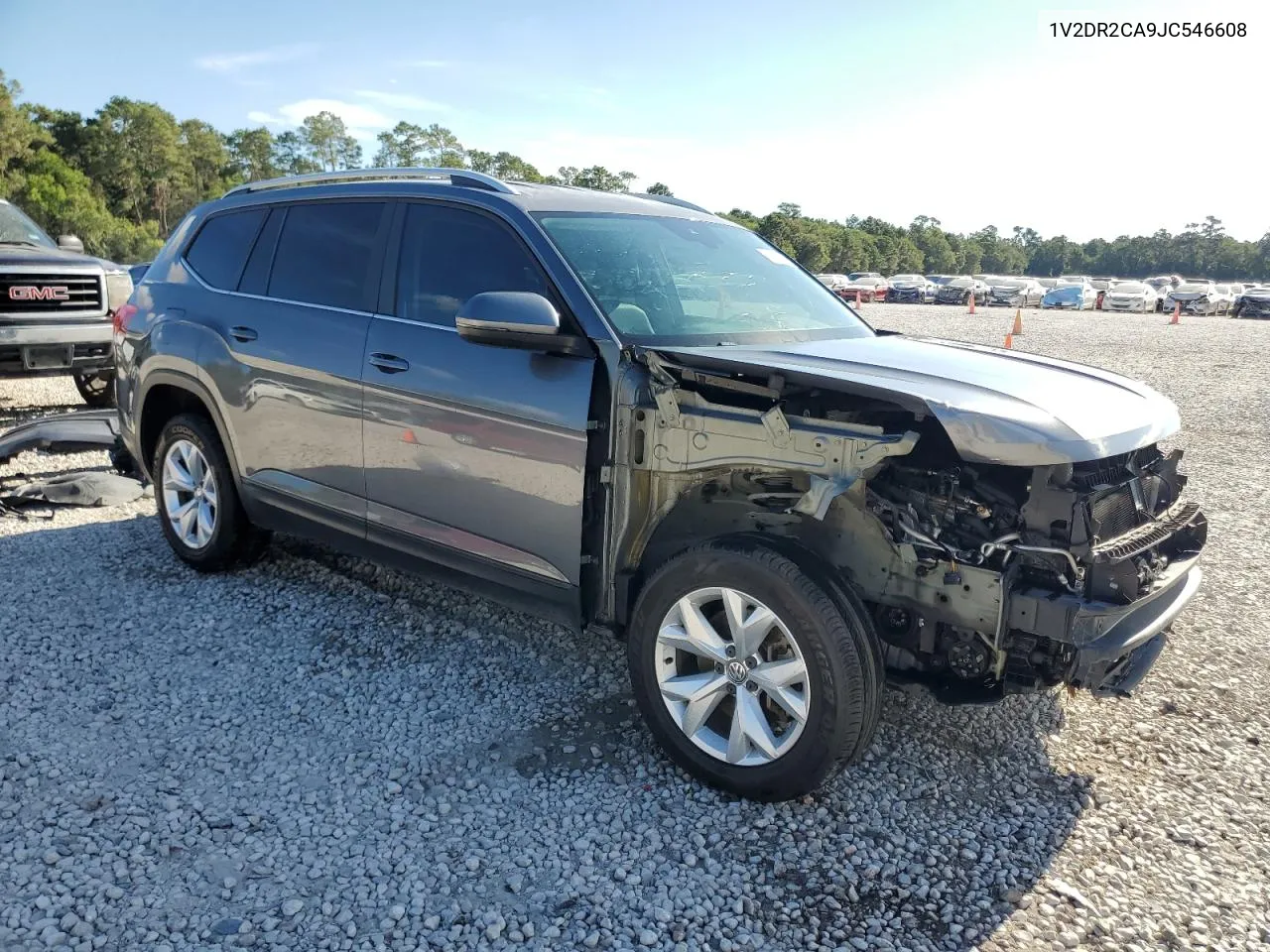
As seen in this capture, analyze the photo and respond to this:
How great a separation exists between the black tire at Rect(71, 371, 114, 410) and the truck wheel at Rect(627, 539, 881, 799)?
8.31 metres

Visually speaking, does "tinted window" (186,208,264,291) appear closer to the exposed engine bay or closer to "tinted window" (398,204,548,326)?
"tinted window" (398,204,548,326)

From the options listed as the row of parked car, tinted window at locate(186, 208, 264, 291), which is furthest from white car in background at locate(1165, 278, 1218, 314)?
tinted window at locate(186, 208, 264, 291)

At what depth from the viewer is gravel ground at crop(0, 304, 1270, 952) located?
258 cm

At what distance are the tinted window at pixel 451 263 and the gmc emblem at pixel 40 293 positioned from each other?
6275 mm

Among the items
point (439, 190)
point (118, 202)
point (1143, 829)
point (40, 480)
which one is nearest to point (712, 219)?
point (439, 190)

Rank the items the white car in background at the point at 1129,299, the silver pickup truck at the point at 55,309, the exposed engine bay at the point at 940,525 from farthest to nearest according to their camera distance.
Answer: the white car in background at the point at 1129,299 → the silver pickup truck at the point at 55,309 → the exposed engine bay at the point at 940,525

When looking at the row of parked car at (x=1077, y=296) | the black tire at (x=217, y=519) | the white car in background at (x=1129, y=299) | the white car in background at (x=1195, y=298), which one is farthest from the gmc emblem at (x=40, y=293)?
the white car in background at (x=1195, y=298)

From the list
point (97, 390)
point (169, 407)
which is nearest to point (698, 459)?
point (169, 407)

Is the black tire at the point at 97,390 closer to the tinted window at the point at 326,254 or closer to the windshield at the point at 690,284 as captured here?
the tinted window at the point at 326,254

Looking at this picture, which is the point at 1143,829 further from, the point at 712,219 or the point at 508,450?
the point at 712,219

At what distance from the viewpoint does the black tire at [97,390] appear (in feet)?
31.1

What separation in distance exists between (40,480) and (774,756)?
5797 millimetres

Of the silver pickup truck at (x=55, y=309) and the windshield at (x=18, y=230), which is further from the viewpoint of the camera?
the windshield at (x=18, y=230)

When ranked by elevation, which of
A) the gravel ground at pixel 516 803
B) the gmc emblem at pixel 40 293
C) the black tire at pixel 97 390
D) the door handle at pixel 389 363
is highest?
the door handle at pixel 389 363
